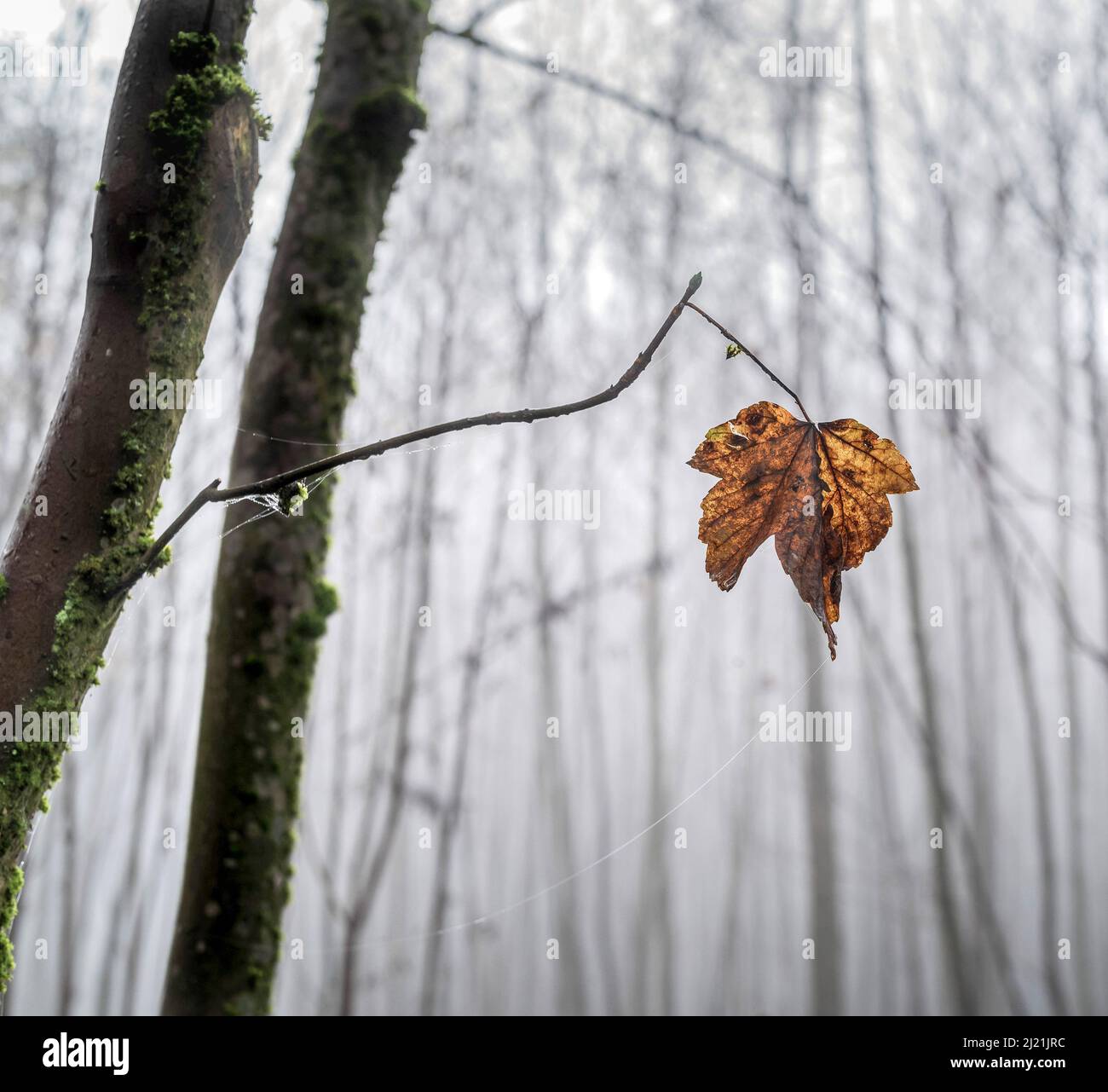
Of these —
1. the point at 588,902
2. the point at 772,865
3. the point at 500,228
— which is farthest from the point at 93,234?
the point at 772,865

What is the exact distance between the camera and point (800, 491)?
0.63m

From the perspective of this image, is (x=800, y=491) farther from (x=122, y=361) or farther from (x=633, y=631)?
(x=633, y=631)

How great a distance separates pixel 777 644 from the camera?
7762 millimetres

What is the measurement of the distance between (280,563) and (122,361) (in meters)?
0.56

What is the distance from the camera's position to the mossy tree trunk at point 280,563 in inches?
41.4

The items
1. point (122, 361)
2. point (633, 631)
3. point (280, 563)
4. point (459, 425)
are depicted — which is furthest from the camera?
point (633, 631)

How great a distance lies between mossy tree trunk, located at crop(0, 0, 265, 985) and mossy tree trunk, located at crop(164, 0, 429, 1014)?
408mm

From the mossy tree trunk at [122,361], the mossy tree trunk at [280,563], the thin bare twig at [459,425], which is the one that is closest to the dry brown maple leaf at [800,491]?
the thin bare twig at [459,425]

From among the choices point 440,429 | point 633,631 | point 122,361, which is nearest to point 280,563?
point 122,361

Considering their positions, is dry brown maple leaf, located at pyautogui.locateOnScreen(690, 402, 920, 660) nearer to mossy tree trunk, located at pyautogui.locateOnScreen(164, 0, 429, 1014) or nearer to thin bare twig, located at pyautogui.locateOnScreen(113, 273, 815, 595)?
thin bare twig, located at pyautogui.locateOnScreen(113, 273, 815, 595)

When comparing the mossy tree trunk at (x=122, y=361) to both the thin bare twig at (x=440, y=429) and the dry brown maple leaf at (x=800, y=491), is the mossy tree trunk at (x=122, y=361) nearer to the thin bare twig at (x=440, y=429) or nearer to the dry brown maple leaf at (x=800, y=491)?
the thin bare twig at (x=440, y=429)

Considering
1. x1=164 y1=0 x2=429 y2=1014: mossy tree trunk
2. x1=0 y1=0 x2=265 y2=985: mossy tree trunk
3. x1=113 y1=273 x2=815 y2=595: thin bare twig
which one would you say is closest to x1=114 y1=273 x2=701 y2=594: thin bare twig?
x1=113 y1=273 x2=815 y2=595: thin bare twig

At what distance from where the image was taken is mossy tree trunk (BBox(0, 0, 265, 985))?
571 mm

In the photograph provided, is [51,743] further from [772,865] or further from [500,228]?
[772,865]
